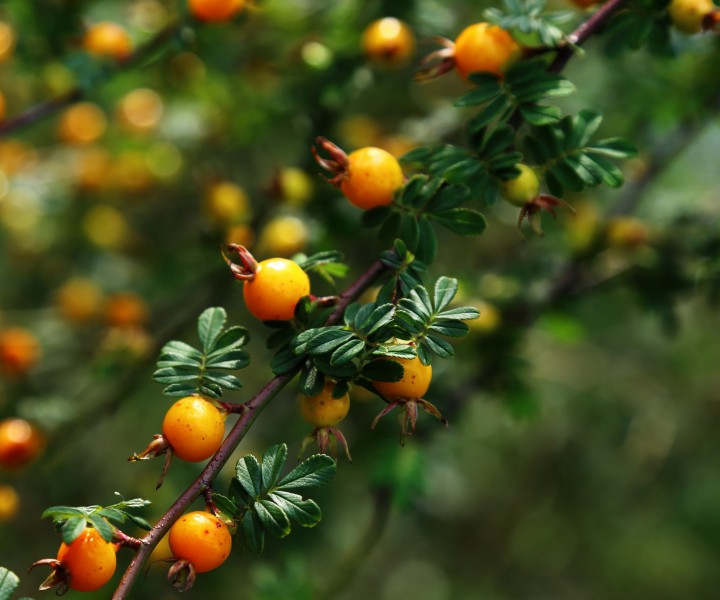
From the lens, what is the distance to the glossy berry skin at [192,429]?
3.41ft

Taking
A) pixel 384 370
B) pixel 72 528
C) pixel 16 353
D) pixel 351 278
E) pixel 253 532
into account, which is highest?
pixel 384 370

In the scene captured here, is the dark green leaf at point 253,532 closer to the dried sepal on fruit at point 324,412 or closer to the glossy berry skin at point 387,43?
the dried sepal on fruit at point 324,412

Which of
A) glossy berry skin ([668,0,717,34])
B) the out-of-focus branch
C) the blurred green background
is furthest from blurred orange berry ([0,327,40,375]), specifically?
glossy berry skin ([668,0,717,34])

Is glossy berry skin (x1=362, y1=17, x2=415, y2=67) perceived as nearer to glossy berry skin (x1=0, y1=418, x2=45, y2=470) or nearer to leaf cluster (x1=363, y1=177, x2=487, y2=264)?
leaf cluster (x1=363, y1=177, x2=487, y2=264)

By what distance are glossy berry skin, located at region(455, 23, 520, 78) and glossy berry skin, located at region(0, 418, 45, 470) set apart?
1.44 meters

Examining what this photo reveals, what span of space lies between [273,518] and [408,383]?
279mm

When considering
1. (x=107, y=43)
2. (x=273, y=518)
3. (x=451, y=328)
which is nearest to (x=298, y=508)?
(x=273, y=518)

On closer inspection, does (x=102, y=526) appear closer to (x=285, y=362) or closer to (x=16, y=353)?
(x=285, y=362)

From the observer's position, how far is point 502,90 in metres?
1.24

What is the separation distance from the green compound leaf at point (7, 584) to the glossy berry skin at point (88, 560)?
6 centimetres

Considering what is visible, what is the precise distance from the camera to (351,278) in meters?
2.52

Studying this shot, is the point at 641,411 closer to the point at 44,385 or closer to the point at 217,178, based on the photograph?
the point at 217,178

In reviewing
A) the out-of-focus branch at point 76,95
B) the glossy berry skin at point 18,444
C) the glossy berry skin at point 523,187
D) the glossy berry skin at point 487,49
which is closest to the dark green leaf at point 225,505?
the glossy berry skin at point 523,187

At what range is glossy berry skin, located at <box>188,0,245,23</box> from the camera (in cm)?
164
